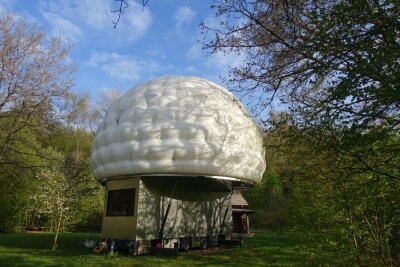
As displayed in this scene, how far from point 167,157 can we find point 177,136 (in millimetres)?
810

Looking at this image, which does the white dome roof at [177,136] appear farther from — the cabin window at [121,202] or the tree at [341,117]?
the tree at [341,117]

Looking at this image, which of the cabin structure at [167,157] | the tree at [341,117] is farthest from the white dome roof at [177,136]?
the tree at [341,117]

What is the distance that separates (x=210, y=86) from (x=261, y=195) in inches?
1127

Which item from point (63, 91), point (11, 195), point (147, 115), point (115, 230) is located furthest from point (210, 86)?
point (11, 195)

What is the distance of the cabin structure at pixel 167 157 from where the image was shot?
12938 mm

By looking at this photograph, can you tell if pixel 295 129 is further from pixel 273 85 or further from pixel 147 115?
pixel 147 115

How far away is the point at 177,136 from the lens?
511 inches

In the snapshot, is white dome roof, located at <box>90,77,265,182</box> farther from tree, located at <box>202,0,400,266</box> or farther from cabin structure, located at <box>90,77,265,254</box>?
tree, located at <box>202,0,400,266</box>

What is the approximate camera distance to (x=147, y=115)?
13.4 m

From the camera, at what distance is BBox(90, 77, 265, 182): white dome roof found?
12.8 meters

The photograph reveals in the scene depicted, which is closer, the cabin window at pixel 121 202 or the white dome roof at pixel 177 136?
the white dome roof at pixel 177 136

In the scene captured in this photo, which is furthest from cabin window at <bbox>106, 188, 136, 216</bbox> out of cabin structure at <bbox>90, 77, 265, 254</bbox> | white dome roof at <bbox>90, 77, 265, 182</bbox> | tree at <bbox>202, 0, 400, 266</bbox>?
tree at <bbox>202, 0, 400, 266</bbox>

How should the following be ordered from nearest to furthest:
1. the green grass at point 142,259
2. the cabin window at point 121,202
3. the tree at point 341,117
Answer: the tree at point 341,117 → the green grass at point 142,259 → the cabin window at point 121,202

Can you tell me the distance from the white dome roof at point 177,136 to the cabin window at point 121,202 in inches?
35.2
